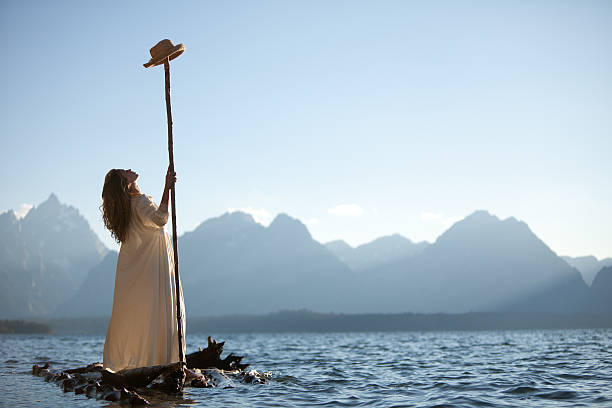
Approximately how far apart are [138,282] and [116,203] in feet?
4.91

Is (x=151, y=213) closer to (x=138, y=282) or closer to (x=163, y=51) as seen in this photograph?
(x=138, y=282)

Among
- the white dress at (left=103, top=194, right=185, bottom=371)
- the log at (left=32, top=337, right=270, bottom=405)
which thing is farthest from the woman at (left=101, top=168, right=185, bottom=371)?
the log at (left=32, top=337, right=270, bottom=405)

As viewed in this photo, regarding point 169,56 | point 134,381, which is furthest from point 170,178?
point 134,381

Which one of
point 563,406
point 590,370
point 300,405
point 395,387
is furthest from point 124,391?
point 590,370

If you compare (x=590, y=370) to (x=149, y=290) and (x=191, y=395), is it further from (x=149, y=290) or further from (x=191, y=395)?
(x=149, y=290)

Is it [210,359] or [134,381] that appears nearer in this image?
[134,381]

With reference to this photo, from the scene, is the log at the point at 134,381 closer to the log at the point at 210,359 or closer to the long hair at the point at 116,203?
the log at the point at 210,359

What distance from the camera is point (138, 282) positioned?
9.84 m

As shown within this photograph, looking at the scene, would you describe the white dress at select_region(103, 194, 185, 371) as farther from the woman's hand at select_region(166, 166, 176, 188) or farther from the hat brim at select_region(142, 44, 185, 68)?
the hat brim at select_region(142, 44, 185, 68)

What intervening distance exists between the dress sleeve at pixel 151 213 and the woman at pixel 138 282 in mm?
12

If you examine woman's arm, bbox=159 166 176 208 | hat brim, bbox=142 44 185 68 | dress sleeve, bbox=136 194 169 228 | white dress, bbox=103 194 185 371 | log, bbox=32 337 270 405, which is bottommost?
log, bbox=32 337 270 405

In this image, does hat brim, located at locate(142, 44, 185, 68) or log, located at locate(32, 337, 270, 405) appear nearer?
log, located at locate(32, 337, 270, 405)

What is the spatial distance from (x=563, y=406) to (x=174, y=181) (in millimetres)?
7503

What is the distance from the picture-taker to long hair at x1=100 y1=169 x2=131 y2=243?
9734 mm
